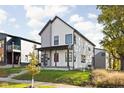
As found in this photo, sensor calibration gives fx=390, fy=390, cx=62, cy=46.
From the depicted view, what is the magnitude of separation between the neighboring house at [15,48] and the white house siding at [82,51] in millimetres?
1603

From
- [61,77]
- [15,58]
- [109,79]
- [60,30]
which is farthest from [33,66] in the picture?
[60,30]

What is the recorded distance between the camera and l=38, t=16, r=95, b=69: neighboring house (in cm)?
1524

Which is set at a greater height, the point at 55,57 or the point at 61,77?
the point at 55,57

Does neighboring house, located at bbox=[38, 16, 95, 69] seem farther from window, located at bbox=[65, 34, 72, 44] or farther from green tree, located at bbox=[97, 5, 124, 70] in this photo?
green tree, located at bbox=[97, 5, 124, 70]

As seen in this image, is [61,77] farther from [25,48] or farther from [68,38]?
[68,38]

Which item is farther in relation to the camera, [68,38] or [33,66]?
[68,38]

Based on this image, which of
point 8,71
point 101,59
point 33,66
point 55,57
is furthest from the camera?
point 55,57

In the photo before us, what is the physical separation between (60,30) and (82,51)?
6.31 feet

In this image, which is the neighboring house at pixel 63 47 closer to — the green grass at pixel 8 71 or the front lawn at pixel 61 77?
the front lawn at pixel 61 77

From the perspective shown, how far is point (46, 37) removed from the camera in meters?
16.8

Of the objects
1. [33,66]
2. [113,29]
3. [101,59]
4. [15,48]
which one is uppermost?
[113,29]

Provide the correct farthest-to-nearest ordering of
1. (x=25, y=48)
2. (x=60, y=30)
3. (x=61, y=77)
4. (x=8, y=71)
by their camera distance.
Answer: (x=60, y=30), (x=8, y=71), (x=25, y=48), (x=61, y=77)

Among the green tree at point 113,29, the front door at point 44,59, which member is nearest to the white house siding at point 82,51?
the green tree at point 113,29
